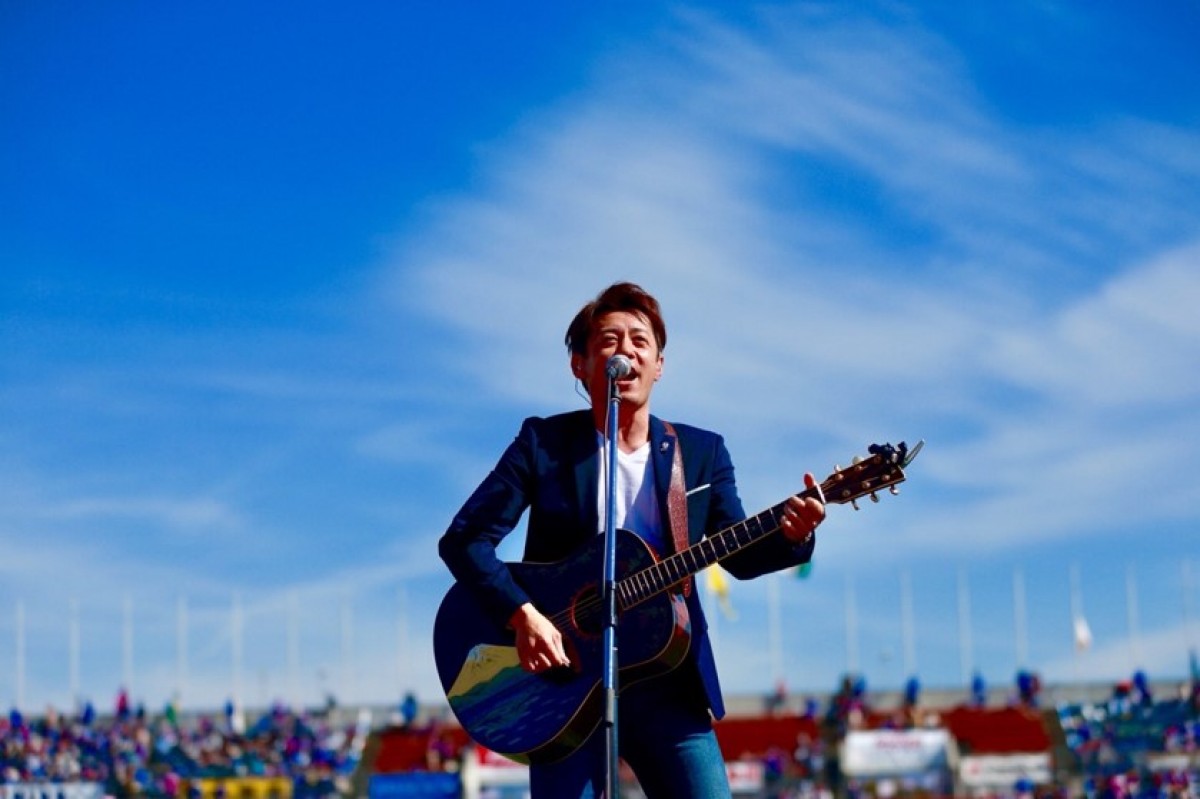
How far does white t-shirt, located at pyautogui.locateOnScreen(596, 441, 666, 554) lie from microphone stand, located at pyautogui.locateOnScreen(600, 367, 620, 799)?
18 cm

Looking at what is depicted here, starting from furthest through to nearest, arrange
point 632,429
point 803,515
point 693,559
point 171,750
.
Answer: point 171,750, point 632,429, point 693,559, point 803,515

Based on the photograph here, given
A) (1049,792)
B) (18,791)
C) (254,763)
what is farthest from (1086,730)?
(18,791)

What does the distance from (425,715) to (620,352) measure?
137 feet

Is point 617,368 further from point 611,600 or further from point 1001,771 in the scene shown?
point 1001,771

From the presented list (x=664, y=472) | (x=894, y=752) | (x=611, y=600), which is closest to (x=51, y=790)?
(x=894, y=752)

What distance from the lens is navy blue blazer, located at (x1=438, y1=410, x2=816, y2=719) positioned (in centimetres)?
588

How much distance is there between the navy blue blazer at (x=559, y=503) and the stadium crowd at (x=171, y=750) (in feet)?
122

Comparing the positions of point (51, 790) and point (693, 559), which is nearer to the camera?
point (693, 559)

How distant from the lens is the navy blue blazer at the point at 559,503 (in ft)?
19.3

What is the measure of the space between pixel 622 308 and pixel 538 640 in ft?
4.11

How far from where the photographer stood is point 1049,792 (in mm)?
38969

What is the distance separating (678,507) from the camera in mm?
5871

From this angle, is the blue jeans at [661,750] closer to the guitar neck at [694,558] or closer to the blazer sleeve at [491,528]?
the guitar neck at [694,558]

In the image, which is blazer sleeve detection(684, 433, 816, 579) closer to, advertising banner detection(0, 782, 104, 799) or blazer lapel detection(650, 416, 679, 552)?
blazer lapel detection(650, 416, 679, 552)
